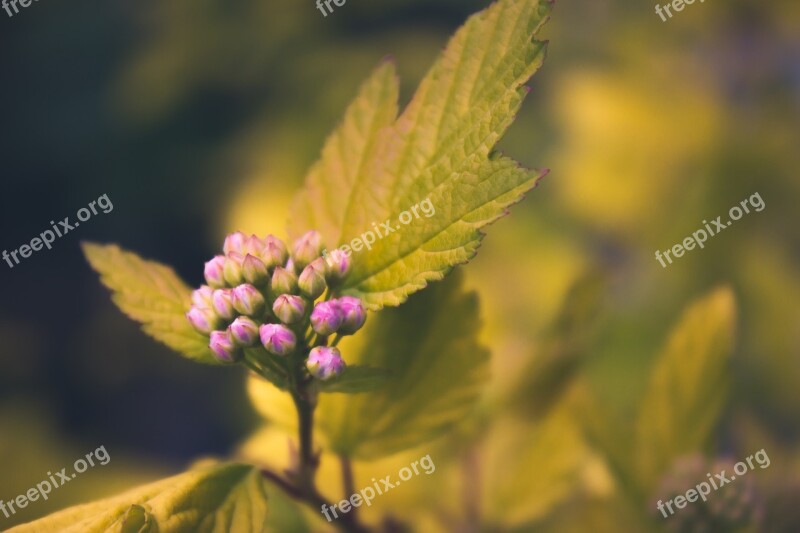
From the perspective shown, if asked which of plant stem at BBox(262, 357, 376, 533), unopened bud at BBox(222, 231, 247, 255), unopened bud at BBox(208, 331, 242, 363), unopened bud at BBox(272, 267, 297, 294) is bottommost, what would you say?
plant stem at BBox(262, 357, 376, 533)

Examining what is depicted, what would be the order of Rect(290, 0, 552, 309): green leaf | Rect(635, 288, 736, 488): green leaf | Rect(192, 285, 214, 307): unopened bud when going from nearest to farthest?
Rect(290, 0, 552, 309): green leaf → Rect(192, 285, 214, 307): unopened bud → Rect(635, 288, 736, 488): green leaf

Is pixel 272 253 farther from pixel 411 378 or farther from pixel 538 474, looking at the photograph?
pixel 538 474

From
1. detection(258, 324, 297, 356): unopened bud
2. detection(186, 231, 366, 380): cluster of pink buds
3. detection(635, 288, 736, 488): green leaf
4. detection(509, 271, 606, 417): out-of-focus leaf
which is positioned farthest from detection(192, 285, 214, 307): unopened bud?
detection(635, 288, 736, 488): green leaf

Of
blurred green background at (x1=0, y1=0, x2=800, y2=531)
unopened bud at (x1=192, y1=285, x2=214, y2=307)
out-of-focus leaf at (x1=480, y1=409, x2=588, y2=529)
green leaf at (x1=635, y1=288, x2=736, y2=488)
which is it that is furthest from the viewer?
blurred green background at (x1=0, y1=0, x2=800, y2=531)

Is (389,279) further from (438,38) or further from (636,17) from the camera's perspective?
(438,38)

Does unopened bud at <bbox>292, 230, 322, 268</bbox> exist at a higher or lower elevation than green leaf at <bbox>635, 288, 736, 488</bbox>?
higher

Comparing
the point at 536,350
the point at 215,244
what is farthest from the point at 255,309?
the point at 215,244

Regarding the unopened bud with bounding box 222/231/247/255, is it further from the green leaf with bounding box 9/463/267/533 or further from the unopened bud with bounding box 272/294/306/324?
the green leaf with bounding box 9/463/267/533
